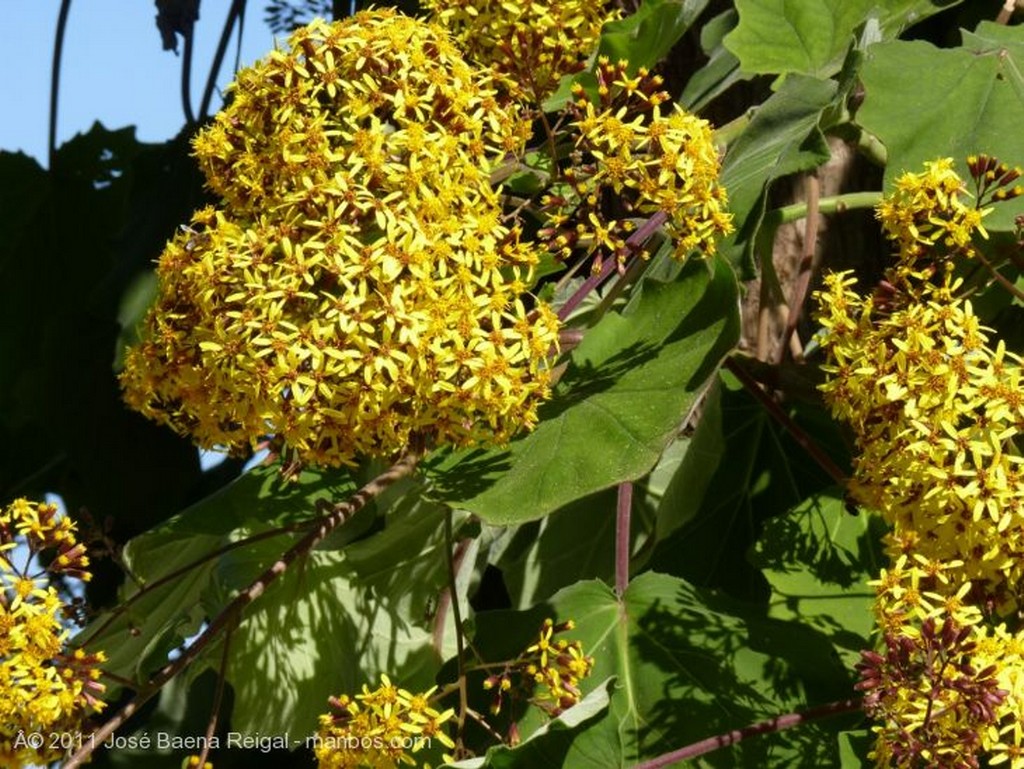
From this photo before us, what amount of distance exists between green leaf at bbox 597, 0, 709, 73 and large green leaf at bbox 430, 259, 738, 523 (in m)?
0.33

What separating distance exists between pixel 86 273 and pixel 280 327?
52.6 inches

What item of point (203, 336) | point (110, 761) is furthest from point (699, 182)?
point (110, 761)

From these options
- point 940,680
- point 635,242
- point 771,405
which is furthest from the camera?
point 771,405

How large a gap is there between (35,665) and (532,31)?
71 cm

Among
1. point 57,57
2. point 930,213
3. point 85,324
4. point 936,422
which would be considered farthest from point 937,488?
point 57,57

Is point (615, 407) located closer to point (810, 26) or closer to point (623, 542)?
point (623, 542)

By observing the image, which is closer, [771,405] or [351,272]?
[351,272]

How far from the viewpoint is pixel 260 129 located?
1188 millimetres

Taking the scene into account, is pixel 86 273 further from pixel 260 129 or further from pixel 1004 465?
pixel 1004 465

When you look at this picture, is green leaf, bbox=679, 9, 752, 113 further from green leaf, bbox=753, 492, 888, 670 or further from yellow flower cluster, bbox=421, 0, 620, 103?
green leaf, bbox=753, 492, 888, 670

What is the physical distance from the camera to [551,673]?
3.66ft

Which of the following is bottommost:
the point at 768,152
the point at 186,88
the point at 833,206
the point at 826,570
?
the point at 826,570

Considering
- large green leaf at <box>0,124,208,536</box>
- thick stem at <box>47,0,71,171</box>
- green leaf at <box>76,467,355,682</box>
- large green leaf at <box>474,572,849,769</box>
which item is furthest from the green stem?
thick stem at <box>47,0,71,171</box>

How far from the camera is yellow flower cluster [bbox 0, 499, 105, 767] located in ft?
3.44
